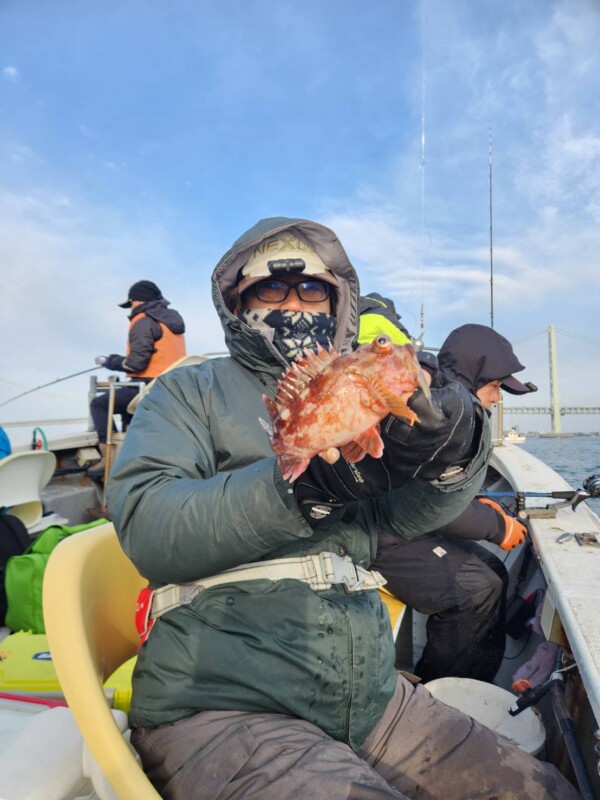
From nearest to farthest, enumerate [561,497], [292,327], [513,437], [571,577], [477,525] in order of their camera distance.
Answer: [292,327]
[571,577]
[477,525]
[561,497]
[513,437]

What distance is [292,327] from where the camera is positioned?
9.08ft

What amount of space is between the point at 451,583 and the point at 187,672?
281cm

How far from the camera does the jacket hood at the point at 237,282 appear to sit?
2613 millimetres

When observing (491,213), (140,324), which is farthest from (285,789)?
(491,213)

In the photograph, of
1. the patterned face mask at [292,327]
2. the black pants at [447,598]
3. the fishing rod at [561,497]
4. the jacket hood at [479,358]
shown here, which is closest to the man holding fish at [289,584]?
the patterned face mask at [292,327]

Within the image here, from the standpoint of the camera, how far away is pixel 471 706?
3.43 m

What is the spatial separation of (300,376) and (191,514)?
2.03ft

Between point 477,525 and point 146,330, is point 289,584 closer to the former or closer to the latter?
point 477,525

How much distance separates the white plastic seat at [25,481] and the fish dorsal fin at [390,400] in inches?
190

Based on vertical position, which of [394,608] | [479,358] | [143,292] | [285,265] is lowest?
[394,608]

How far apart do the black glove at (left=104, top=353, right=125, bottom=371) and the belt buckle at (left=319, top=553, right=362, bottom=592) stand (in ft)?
26.2

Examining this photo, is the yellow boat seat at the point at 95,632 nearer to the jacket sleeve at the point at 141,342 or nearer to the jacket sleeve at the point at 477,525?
the jacket sleeve at the point at 477,525

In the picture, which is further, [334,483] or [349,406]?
[334,483]

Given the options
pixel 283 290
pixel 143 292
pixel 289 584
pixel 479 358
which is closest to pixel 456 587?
pixel 479 358
